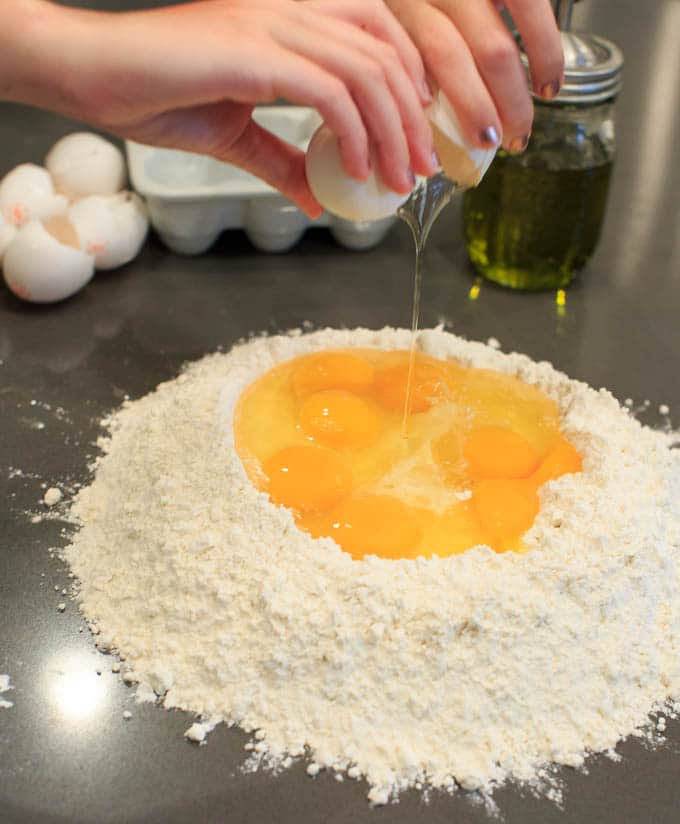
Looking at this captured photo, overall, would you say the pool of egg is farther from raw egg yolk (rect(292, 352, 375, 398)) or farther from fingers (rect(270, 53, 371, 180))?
fingers (rect(270, 53, 371, 180))

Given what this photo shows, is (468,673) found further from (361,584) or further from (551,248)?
(551,248)

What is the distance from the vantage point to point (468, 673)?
1118 millimetres

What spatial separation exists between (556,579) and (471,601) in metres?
0.12

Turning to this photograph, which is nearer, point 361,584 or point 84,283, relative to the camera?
point 361,584

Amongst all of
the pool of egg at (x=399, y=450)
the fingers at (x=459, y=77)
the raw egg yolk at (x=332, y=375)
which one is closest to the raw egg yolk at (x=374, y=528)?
the pool of egg at (x=399, y=450)

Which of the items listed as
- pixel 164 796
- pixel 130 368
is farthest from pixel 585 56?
pixel 164 796

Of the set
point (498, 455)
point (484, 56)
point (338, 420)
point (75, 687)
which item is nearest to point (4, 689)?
point (75, 687)

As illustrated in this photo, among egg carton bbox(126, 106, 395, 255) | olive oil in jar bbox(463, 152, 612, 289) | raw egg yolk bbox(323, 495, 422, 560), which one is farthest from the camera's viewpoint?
egg carton bbox(126, 106, 395, 255)

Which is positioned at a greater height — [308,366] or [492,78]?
[492,78]

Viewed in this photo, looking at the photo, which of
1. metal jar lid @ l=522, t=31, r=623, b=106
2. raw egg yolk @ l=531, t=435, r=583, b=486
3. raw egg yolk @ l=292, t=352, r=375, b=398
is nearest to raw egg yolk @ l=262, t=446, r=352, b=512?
raw egg yolk @ l=292, t=352, r=375, b=398

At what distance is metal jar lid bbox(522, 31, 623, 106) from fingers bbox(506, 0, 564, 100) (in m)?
0.49

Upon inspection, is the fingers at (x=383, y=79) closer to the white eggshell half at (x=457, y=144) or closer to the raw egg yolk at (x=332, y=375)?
the white eggshell half at (x=457, y=144)

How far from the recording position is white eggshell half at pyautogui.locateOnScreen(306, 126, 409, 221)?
1138mm

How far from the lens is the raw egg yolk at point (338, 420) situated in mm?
1373
